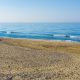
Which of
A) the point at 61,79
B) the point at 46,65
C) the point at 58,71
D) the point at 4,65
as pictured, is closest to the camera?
the point at 61,79

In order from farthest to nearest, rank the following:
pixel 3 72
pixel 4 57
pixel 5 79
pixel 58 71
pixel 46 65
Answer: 1. pixel 4 57
2. pixel 46 65
3. pixel 58 71
4. pixel 3 72
5. pixel 5 79

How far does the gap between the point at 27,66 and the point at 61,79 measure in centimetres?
320

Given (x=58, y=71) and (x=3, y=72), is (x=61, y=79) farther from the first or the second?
(x=3, y=72)

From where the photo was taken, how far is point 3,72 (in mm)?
11039

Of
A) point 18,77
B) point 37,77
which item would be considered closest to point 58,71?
point 37,77

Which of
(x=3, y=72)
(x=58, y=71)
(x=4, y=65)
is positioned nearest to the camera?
(x=3, y=72)

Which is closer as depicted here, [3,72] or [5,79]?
[5,79]

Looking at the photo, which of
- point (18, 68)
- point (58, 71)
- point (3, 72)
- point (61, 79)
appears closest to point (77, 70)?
point (58, 71)

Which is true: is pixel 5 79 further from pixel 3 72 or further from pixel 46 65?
pixel 46 65

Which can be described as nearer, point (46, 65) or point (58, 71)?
point (58, 71)

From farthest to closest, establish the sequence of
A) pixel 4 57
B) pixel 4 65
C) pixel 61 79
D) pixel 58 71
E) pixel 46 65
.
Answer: pixel 4 57
pixel 46 65
pixel 4 65
pixel 58 71
pixel 61 79

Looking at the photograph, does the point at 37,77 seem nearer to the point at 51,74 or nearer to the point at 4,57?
the point at 51,74

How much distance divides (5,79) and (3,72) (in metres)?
1.37

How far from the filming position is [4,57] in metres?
15.3
